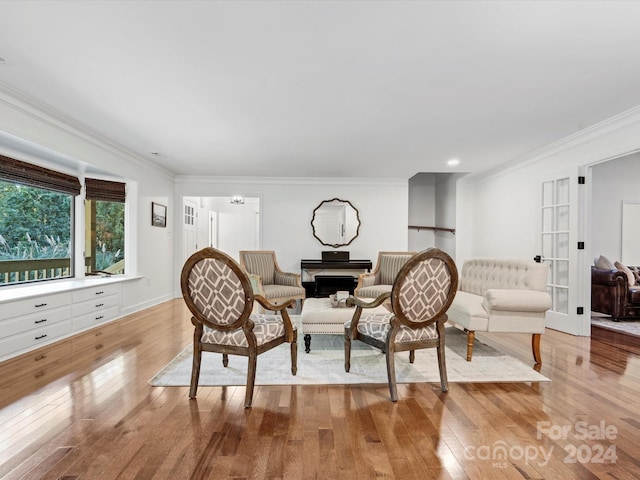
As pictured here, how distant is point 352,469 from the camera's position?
1.56 metres

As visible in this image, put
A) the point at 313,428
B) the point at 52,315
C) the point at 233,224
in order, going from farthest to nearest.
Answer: the point at 233,224 < the point at 52,315 < the point at 313,428

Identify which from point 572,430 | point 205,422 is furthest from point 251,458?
point 572,430

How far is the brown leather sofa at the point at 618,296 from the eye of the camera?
15.6ft

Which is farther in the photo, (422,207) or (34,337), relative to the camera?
(422,207)

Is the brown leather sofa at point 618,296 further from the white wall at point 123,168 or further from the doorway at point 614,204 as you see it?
the white wall at point 123,168

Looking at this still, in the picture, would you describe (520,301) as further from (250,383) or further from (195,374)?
(195,374)

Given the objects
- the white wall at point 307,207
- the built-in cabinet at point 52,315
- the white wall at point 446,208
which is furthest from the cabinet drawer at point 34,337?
the white wall at point 446,208

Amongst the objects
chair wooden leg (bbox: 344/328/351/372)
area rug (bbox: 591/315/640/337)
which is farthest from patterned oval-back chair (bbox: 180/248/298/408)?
area rug (bbox: 591/315/640/337)

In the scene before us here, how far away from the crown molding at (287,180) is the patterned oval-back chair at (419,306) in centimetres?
467

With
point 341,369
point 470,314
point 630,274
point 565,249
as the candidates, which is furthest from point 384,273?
point 630,274

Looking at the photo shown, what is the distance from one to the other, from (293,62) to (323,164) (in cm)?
320

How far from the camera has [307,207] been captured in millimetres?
6785

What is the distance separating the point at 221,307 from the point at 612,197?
689 centimetres

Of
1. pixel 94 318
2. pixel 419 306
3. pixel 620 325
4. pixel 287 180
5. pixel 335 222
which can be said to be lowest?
pixel 620 325
